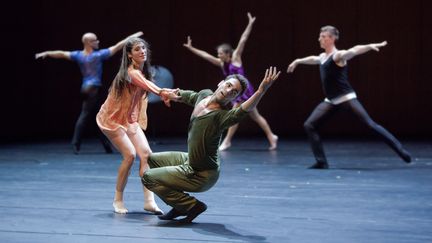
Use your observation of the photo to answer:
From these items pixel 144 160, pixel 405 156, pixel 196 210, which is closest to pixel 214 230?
pixel 196 210

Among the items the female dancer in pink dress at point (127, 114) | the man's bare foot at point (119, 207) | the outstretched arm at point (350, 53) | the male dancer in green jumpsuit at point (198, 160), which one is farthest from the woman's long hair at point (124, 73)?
the outstretched arm at point (350, 53)

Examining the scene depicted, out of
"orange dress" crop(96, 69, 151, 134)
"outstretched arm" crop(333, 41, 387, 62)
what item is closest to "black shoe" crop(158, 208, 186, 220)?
"orange dress" crop(96, 69, 151, 134)

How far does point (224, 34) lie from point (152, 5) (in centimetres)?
128

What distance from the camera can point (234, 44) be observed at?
11.7 metres

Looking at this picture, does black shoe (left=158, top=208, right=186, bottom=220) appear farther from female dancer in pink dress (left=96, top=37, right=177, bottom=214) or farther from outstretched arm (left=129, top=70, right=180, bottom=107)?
outstretched arm (left=129, top=70, right=180, bottom=107)

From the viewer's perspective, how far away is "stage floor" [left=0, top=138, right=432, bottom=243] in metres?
4.29

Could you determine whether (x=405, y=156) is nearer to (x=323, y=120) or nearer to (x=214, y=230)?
(x=323, y=120)

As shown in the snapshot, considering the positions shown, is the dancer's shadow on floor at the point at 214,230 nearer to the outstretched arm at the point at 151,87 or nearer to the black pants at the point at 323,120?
the outstretched arm at the point at 151,87

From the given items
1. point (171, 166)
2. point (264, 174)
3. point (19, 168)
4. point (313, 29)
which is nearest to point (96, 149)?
point (19, 168)

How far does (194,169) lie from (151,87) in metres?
0.61

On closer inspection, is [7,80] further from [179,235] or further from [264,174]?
[179,235]

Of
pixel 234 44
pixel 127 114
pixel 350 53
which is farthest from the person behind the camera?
pixel 234 44

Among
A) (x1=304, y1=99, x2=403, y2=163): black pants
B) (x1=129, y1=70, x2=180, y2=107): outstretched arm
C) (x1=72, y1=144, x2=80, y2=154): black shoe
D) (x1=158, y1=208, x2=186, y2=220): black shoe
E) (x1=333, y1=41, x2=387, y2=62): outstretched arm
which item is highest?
(x1=129, y1=70, x2=180, y2=107): outstretched arm

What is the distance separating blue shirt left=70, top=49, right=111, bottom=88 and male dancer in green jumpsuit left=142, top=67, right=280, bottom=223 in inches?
169
